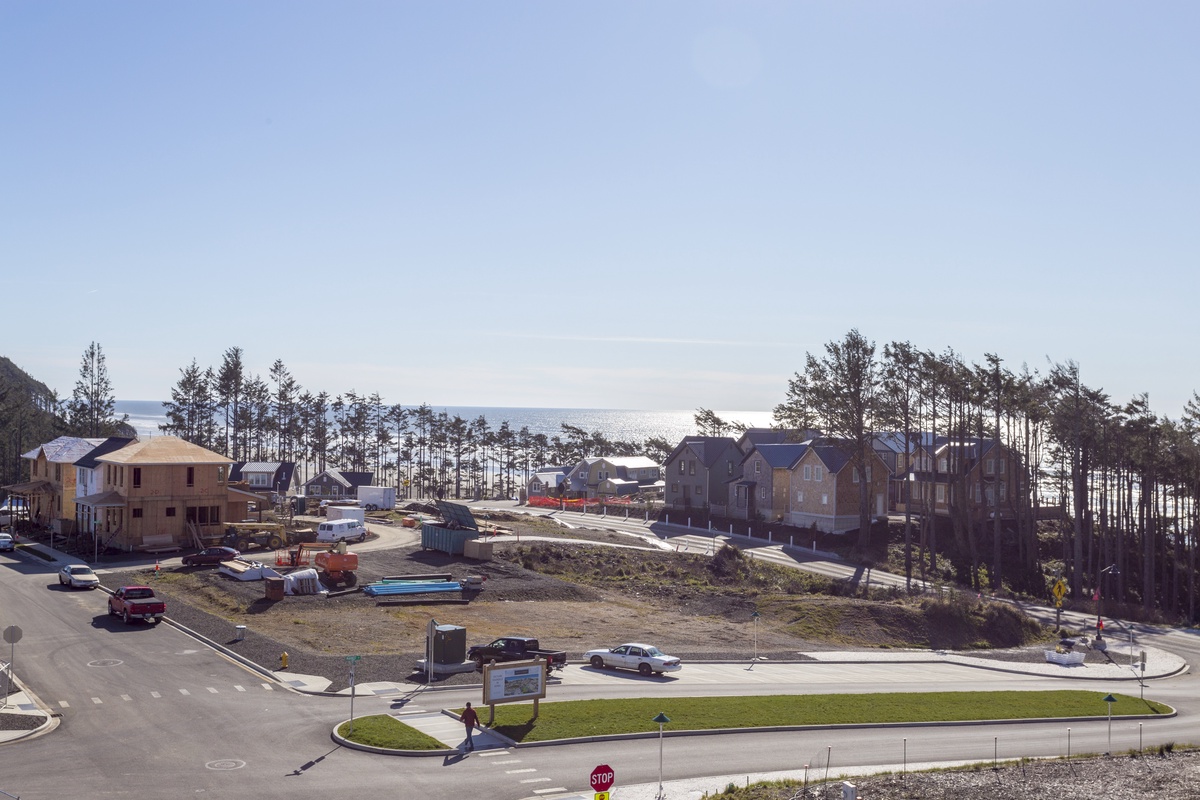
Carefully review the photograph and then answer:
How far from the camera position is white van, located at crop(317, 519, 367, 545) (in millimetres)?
70562

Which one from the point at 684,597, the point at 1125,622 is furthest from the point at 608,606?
the point at 1125,622

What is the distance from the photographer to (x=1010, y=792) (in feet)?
76.2

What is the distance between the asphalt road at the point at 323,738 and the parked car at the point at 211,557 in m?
16.1

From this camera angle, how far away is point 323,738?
88.4ft

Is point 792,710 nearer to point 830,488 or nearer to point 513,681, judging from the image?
point 513,681

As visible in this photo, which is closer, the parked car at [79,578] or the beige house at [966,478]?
the parked car at [79,578]

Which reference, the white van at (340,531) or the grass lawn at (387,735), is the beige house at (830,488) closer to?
the white van at (340,531)

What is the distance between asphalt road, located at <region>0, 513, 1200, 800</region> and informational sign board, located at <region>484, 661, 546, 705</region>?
2.38 metres

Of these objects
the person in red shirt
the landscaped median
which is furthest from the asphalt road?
the person in red shirt

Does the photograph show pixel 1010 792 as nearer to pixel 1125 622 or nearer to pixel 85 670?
pixel 85 670

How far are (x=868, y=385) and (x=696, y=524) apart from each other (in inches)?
996

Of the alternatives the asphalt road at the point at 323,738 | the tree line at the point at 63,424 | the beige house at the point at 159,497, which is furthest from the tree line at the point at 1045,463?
the tree line at the point at 63,424

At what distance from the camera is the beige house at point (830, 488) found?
87.2 m

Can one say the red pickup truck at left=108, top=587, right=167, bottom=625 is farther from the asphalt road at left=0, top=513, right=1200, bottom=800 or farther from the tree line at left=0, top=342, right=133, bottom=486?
the tree line at left=0, top=342, right=133, bottom=486
